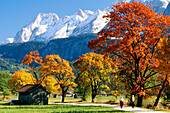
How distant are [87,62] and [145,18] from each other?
104 feet

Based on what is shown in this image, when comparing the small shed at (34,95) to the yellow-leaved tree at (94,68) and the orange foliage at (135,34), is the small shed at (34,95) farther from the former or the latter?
the orange foliage at (135,34)

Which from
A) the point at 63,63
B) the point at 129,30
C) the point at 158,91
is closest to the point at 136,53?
the point at 129,30

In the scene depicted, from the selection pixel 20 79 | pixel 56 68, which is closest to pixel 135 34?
pixel 56 68

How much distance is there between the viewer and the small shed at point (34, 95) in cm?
5469

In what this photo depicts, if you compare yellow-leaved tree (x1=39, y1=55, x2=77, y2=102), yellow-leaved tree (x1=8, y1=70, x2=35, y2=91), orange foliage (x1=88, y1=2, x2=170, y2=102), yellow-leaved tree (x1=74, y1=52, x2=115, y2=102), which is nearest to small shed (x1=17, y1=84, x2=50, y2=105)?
yellow-leaved tree (x1=39, y1=55, x2=77, y2=102)

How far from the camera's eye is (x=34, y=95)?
55.3 m

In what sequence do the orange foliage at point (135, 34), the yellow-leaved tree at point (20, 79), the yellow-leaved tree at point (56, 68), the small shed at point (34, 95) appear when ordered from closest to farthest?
1. the orange foliage at point (135, 34)
2. the small shed at point (34, 95)
3. the yellow-leaved tree at point (56, 68)
4. the yellow-leaved tree at point (20, 79)

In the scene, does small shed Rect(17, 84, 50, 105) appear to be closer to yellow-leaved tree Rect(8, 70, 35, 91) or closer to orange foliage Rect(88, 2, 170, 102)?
yellow-leaved tree Rect(8, 70, 35, 91)

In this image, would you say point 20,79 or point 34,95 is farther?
point 20,79

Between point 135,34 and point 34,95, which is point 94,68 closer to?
point 34,95

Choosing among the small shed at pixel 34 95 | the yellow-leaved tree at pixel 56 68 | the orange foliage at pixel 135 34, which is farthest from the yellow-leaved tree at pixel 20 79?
the orange foliage at pixel 135 34

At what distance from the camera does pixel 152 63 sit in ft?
106

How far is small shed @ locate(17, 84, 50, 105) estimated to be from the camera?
54.7 m

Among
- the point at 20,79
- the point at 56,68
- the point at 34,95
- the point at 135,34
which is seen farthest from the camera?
the point at 20,79
